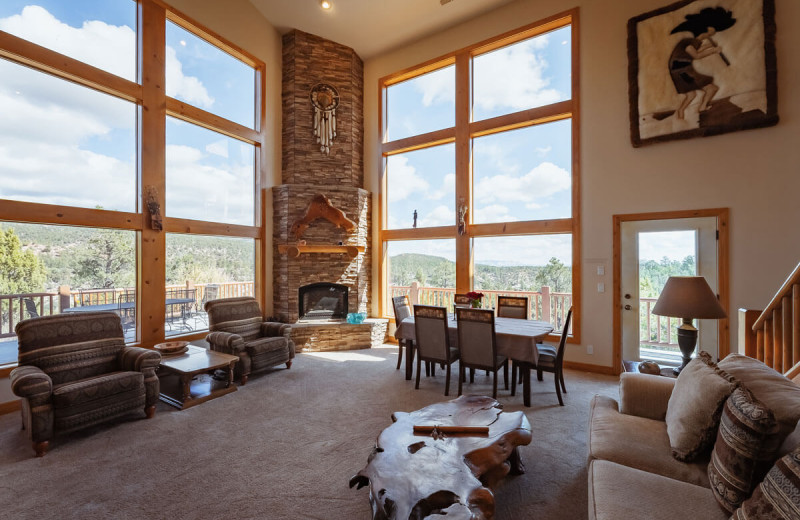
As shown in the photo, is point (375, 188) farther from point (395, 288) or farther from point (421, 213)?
point (395, 288)

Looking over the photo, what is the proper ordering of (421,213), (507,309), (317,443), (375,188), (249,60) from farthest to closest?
(375,188) → (421,213) → (249,60) → (507,309) → (317,443)

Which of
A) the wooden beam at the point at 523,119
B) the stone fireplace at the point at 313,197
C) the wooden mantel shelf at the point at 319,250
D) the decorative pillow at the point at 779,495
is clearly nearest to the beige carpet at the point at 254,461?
the decorative pillow at the point at 779,495

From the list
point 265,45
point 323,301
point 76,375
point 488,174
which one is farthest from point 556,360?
point 265,45

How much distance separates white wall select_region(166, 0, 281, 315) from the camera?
5.41 meters

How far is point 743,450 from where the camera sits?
124 centimetres

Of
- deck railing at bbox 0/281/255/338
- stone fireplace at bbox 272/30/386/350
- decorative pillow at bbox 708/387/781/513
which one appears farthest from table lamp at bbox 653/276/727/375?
deck railing at bbox 0/281/255/338

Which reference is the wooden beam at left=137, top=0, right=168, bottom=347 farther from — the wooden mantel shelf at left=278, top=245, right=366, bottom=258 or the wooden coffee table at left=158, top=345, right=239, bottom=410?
the wooden mantel shelf at left=278, top=245, right=366, bottom=258

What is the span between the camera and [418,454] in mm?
1824

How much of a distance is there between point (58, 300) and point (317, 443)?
3578 mm

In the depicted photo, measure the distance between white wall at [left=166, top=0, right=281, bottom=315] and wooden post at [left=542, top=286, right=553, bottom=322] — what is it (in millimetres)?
4581

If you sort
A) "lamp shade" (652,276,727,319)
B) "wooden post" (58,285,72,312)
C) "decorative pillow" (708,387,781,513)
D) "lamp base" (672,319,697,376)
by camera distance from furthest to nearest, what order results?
"wooden post" (58,285,72,312)
"lamp base" (672,319,697,376)
"lamp shade" (652,276,727,319)
"decorative pillow" (708,387,781,513)

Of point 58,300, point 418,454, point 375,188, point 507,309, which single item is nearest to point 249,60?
point 375,188

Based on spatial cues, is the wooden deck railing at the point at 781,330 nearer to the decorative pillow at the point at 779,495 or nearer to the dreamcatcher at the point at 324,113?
the decorative pillow at the point at 779,495

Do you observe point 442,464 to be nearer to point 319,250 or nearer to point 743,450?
point 743,450
